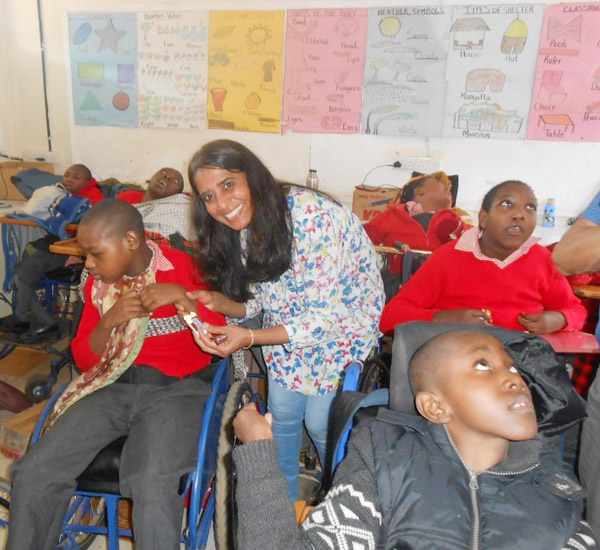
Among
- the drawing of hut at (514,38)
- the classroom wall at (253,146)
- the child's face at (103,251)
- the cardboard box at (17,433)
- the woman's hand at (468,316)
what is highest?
the drawing of hut at (514,38)

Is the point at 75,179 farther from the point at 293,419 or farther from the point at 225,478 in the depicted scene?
the point at 225,478

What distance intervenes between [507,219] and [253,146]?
3.10 meters

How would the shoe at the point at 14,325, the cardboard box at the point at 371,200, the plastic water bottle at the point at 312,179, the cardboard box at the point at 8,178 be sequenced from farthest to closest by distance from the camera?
1. the cardboard box at the point at 8,178
2. the plastic water bottle at the point at 312,179
3. the cardboard box at the point at 371,200
4. the shoe at the point at 14,325

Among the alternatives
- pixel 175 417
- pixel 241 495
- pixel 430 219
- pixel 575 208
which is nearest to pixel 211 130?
pixel 430 219

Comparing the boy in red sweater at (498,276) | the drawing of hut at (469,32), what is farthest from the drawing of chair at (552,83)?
the boy in red sweater at (498,276)

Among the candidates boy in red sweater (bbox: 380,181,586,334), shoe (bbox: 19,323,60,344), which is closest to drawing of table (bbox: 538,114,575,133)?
boy in red sweater (bbox: 380,181,586,334)

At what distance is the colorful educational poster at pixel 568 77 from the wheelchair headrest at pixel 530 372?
3.24 m

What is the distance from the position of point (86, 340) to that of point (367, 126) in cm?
322

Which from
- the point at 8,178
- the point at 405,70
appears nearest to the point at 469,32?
the point at 405,70

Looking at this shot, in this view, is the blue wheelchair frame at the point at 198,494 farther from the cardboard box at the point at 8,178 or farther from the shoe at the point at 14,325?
the cardboard box at the point at 8,178

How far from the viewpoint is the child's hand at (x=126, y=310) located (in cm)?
174

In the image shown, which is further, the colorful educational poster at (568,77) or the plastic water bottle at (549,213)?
the plastic water bottle at (549,213)

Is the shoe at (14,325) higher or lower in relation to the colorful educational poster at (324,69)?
lower

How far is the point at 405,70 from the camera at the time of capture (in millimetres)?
4176
